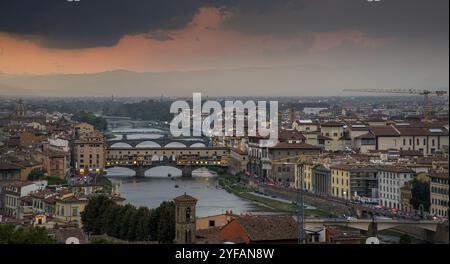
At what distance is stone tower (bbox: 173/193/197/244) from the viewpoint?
17.7 feet

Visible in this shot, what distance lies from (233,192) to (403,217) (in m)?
4.33

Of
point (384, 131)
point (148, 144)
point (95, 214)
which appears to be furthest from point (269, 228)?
point (148, 144)

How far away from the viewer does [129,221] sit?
265 inches

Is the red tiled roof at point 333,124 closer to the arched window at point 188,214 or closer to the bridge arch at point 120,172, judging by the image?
the bridge arch at point 120,172

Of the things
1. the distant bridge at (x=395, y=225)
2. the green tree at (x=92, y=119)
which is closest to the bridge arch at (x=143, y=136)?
the green tree at (x=92, y=119)

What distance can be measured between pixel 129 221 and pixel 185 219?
1.25 m

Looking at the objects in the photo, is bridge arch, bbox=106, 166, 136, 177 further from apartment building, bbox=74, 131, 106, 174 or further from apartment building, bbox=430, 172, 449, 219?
apartment building, bbox=430, 172, 449, 219

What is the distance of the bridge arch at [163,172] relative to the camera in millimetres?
17016

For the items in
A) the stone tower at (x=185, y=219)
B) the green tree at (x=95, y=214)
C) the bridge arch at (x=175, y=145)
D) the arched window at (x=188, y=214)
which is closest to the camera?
the stone tower at (x=185, y=219)

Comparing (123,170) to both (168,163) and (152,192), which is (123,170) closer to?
(168,163)

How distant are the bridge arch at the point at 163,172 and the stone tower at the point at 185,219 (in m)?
11.2

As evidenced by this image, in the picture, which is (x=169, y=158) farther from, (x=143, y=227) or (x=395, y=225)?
(x=143, y=227)

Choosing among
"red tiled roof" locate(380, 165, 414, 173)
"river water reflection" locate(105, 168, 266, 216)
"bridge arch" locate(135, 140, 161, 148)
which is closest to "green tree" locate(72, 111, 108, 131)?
"bridge arch" locate(135, 140, 161, 148)
